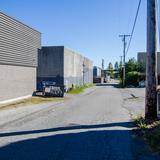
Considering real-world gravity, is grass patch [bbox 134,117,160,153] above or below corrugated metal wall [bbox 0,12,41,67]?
below

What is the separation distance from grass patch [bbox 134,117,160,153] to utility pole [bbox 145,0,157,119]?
60cm

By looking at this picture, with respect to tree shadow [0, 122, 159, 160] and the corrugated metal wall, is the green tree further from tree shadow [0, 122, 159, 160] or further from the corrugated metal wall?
tree shadow [0, 122, 159, 160]

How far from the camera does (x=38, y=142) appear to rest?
11.0 m

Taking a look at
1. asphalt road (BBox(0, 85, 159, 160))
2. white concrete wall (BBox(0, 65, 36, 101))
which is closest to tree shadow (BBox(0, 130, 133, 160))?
asphalt road (BBox(0, 85, 159, 160))

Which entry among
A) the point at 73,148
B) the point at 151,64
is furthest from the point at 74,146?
the point at 151,64

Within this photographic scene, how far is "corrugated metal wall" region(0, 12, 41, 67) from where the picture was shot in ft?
88.2

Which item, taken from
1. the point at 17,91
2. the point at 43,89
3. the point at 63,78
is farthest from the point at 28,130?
the point at 63,78

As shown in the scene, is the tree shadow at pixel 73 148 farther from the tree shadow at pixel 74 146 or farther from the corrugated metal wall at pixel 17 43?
the corrugated metal wall at pixel 17 43

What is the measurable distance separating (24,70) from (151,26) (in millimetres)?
17854

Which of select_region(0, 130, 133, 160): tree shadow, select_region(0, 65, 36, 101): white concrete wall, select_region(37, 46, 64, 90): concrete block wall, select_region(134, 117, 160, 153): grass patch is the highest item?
select_region(37, 46, 64, 90): concrete block wall

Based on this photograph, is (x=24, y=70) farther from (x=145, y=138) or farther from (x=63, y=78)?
(x=145, y=138)

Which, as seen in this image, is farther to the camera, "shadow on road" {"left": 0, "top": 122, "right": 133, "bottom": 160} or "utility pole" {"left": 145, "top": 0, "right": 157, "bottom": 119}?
"utility pole" {"left": 145, "top": 0, "right": 157, "bottom": 119}

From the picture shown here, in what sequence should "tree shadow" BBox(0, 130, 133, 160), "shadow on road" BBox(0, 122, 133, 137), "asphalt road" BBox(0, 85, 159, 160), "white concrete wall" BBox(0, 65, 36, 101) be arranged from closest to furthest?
"tree shadow" BBox(0, 130, 133, 160), "asphalt road" BBox(0, 85, 159, 160), "shadow on road" BBox(0, 122, 133, 137), "white concrete wall" BBox(0, 65, 36, 101)

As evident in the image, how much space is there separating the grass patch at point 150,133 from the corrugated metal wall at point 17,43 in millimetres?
13972
